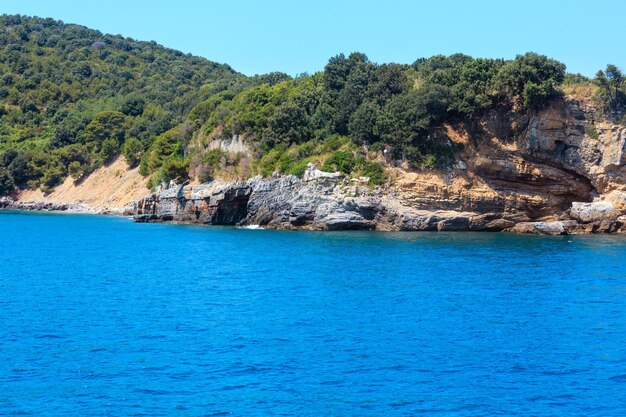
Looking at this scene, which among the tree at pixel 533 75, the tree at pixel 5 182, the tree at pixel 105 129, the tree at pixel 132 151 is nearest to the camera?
the tree at pixel 533 75

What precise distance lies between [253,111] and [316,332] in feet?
188

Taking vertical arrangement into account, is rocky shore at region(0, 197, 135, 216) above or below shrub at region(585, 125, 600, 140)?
below

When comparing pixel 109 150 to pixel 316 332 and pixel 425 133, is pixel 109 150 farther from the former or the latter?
pixel 316 332

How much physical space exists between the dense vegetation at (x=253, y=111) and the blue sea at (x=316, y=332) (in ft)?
59.6

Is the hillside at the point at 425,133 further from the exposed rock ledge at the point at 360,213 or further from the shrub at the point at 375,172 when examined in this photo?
the exposed rock ledge at the point at 360,213

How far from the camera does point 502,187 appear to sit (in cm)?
6906

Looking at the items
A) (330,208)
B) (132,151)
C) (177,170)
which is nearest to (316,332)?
(330,208)

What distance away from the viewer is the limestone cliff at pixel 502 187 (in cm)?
6688

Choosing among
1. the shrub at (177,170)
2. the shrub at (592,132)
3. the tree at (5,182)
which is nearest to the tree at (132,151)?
the tree at (5,182)

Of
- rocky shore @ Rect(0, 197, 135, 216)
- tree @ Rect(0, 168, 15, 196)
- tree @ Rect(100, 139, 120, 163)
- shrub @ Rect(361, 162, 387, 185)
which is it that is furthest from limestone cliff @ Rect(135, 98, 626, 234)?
tree @ Rect(0, 168, 15, 196)

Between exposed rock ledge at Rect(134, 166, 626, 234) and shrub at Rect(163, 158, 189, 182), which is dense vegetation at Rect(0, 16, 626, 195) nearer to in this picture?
shrub at Rect(163, 158, 189, 182)

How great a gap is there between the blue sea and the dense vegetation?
59.6ft

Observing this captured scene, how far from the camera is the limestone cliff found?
66875mm

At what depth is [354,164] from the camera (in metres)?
70.2
